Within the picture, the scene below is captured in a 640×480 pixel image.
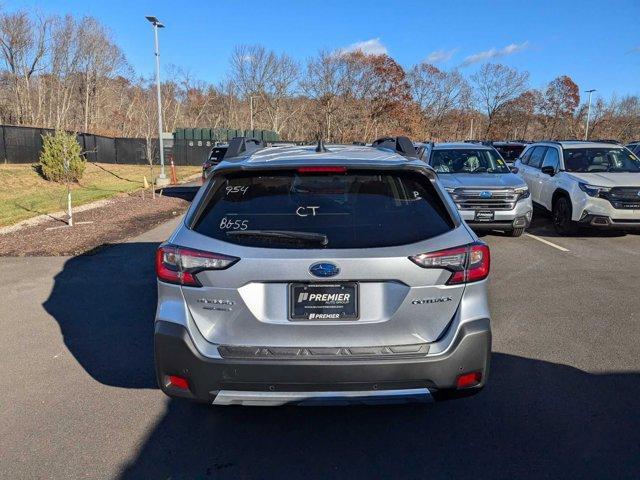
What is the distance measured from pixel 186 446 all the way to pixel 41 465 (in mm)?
809

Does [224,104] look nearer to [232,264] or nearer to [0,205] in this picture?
[0,205]

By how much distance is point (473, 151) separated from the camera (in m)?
10.8

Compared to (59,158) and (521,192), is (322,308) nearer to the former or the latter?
(521,192)

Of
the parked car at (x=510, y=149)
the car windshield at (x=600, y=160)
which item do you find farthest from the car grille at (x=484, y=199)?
the parked car at (x=510, y=149)

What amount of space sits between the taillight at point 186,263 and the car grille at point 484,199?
7094 mm

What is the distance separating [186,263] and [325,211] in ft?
2.65

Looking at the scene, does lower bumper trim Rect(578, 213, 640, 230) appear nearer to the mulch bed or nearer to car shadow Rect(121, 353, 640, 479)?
car shadow Rect(121, 353, 640, 479)

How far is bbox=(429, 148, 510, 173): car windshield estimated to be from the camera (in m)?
10.3

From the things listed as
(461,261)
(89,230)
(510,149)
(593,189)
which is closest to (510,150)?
(510,149)

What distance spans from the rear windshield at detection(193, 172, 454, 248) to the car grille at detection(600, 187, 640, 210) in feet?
25.8

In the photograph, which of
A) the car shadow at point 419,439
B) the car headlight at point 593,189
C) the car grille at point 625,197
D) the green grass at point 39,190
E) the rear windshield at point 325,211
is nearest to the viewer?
the rear windshield at point 325,211

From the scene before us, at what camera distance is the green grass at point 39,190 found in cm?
1392

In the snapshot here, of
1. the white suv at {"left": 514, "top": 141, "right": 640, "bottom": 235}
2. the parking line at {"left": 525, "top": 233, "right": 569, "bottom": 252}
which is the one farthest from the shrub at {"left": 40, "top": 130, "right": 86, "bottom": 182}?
the parking line at {"left": 525, "top": 233, "right": 569, "bottom": 252}

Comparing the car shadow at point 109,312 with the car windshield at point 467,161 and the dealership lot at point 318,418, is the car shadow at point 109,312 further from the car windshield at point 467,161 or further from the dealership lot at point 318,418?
the car windshield at point 467,161
